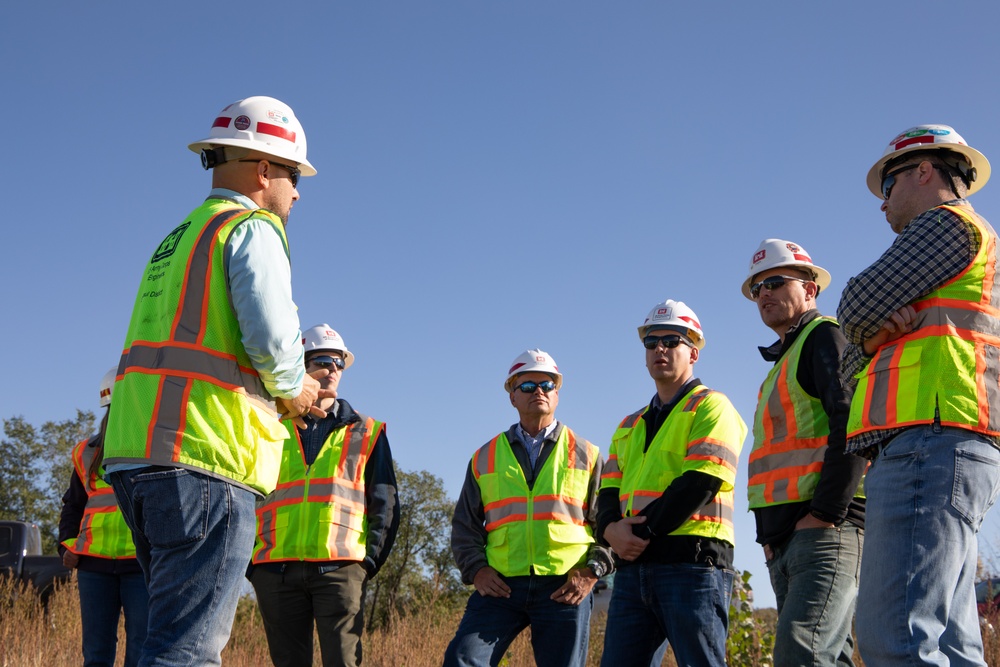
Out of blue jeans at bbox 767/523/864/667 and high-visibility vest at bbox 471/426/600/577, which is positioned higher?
high-visibility vest at bbox 471/426/600/577

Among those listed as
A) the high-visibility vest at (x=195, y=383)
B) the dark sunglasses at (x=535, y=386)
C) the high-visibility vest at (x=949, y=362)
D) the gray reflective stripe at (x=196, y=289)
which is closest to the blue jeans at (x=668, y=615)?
the dark sunglasses at (x=535, y=386)

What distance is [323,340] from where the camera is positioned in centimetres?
717

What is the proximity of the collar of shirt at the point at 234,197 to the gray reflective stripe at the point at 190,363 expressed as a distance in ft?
2.21

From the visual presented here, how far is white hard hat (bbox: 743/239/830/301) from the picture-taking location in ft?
17.9

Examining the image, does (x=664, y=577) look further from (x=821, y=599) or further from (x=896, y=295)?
(x=896, y=295)

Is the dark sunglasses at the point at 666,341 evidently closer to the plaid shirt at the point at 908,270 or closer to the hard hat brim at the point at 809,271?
the hard hat brim at the point at 809,271

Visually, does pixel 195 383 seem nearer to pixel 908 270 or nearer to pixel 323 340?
pixel 908 270

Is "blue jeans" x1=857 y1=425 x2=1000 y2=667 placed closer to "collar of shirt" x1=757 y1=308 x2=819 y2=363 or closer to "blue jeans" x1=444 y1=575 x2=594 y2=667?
"collar of shirt" x1=757 y1=308 x2=819 y2=363

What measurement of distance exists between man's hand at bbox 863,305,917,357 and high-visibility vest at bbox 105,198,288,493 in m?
2.21

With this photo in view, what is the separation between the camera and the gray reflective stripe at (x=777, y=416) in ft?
15.8

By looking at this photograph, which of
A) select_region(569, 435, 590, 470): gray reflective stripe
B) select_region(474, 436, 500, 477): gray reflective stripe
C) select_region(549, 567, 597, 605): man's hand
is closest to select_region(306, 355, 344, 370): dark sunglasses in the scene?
select_region(474, 436, 500, 477): gray reflective stripe

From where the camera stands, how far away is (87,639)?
19.8ft

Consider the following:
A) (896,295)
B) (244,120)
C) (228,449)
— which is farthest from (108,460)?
(896,295)

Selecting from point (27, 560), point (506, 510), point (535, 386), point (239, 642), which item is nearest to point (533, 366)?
point (535, 386)
